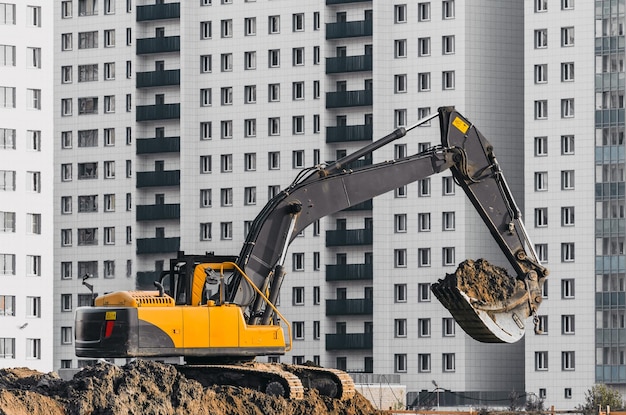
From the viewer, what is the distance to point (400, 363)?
113 meters

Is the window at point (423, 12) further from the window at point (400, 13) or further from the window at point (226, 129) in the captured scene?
the window at point (226, 129)

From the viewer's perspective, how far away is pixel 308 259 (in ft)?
386

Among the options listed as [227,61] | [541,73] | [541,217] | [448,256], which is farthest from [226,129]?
[541,217]

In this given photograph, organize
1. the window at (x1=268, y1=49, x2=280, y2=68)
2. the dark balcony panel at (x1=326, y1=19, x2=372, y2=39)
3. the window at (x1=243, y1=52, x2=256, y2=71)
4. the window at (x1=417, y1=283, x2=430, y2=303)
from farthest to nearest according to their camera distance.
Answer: the window at (x1=243, y1=52, x2=256, y2=71), the window at (x1=268, y1=49, x2=280, y2=68), the dark balcony panel at (x1=326, y1=19, x2=372, y2=39), the window at (x1=417, y1=283, x2=430, y2=303)

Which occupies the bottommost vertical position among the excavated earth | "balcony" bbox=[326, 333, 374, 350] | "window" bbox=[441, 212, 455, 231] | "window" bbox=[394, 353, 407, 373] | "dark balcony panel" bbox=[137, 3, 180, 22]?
"window" bbox=[394, 353, 407, 373]

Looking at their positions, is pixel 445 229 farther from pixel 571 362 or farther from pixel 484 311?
pixel 484 311

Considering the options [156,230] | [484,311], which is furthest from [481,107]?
[484,311]

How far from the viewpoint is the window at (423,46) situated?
4528 inches

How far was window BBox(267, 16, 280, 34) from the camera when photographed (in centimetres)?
12025

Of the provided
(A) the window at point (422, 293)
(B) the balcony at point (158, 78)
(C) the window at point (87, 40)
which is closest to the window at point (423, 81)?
(A) the window at point (422, 293)

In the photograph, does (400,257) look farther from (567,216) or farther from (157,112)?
(157,112)

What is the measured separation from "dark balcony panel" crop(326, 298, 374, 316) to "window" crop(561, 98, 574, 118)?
1936 cm

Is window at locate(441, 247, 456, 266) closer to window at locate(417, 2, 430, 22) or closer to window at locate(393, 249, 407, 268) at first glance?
window at locate(393, 249, 407, 268)

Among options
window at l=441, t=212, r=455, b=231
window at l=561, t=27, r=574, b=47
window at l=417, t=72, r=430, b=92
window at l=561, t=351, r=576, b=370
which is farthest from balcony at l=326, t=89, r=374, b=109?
window at l=561, t=351, r=576, b=370
